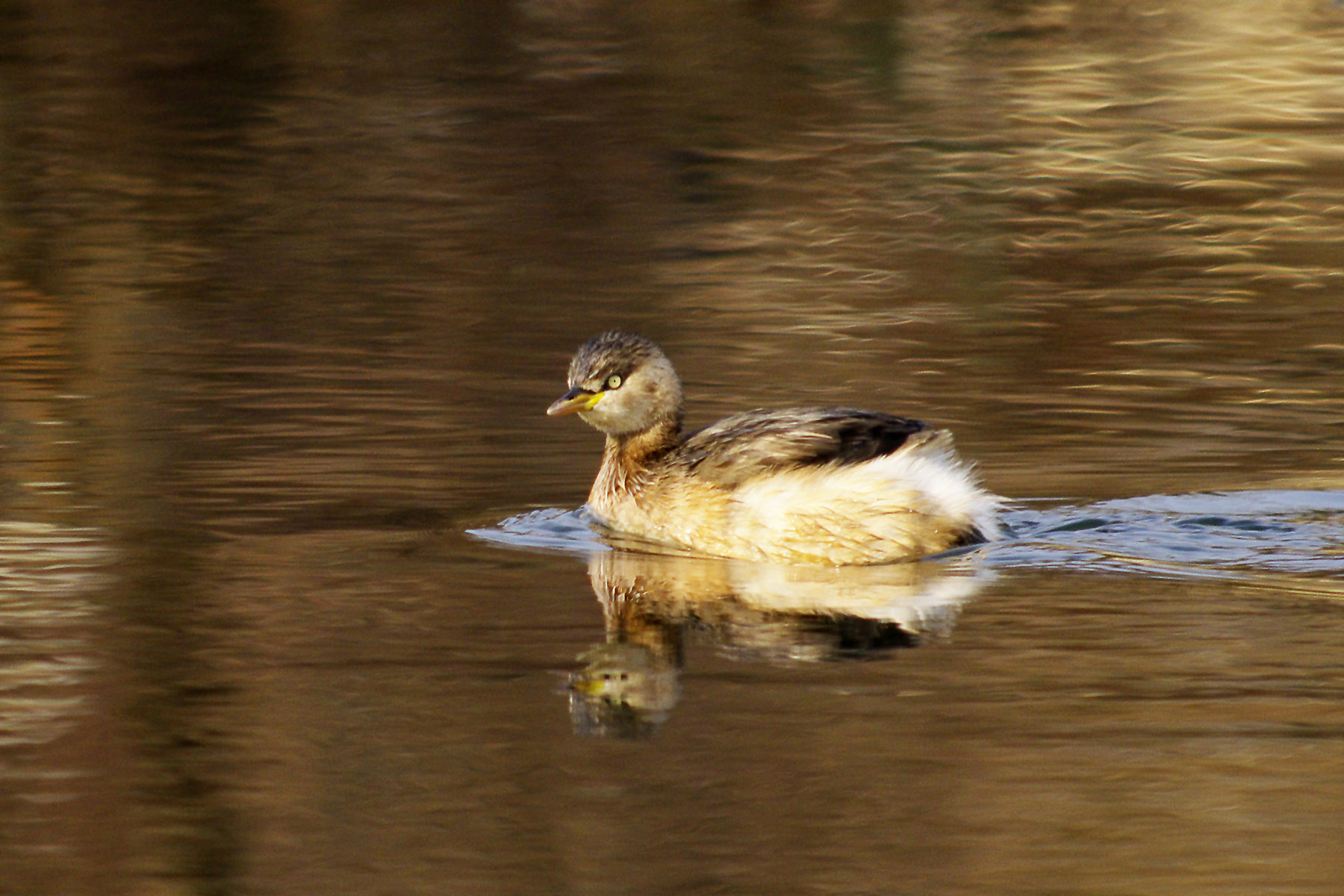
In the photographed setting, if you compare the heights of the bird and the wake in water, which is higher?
the bird

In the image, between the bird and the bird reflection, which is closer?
the bird reflection

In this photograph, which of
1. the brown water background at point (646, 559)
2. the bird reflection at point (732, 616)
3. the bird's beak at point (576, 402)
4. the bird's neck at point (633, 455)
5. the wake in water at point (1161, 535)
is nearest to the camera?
the brown water background at point (646, 559)

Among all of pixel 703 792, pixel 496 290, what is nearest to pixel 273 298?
pixel 496 290

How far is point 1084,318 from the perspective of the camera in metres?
13.8

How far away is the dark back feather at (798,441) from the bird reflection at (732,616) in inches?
15.4

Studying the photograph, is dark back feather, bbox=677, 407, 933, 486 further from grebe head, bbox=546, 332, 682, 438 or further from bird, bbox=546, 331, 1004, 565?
grebe head, bbox=546, 332, 682, 438

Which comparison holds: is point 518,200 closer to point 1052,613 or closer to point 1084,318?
point 1084,318

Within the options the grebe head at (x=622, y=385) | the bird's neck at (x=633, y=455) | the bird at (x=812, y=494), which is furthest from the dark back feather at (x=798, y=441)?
the grebe head at (x=622, y=385)

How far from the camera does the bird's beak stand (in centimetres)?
920

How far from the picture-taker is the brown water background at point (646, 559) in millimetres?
5336

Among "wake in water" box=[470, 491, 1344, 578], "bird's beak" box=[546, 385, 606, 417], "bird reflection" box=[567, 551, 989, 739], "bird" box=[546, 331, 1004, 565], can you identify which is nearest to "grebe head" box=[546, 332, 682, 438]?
"bird's beak" box=[546, 385, 606, 417]

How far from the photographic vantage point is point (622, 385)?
9.30m

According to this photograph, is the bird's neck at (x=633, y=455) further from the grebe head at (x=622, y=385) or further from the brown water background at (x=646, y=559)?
the brown water background at (x=646, y=559)

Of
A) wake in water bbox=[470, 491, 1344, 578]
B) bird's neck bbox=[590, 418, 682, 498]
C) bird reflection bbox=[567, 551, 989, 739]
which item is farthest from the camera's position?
bird's neck bbox=[590, 418, 682, 498]
